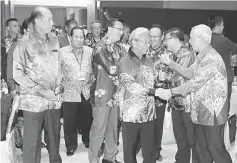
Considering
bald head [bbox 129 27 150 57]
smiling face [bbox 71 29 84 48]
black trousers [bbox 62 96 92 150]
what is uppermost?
smiling face [bbox 71 29 84 48]

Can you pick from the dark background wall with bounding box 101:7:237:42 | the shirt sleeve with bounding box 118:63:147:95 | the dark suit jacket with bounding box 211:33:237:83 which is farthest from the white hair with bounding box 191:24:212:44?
the dark background wall with bounding box 101:7:237:42

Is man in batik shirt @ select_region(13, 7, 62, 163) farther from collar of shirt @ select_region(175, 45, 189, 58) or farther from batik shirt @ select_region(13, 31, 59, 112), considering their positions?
collar of shirt @ select_region(175, 45, 189, 58)

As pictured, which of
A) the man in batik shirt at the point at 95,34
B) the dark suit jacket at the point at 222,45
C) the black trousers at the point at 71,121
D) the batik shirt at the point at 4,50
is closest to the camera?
the black trousers at the point at 71,121

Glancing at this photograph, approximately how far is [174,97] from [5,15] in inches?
159

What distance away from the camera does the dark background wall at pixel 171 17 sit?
823cm

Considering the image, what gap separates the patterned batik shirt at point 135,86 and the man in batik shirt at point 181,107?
0.58 meters

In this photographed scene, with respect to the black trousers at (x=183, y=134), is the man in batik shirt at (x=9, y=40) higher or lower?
higher

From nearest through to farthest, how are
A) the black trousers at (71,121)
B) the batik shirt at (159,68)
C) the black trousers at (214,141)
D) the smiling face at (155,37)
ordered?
the black trousers at (214,141)
the batik shirt at (159,68)
the smiling face at (155,37)
the black trousers at (71,121)

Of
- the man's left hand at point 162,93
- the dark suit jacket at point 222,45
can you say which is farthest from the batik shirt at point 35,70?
the dark suit jacket at point 222,45

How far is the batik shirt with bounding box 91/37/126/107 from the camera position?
3.38m

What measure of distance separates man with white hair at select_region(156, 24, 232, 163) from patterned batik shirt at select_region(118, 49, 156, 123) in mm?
135

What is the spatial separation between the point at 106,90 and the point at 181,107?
743mm

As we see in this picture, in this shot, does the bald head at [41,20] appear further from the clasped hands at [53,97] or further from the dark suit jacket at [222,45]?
the dark suit jacket at [222,45]

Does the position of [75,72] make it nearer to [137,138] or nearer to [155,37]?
[155,37]
